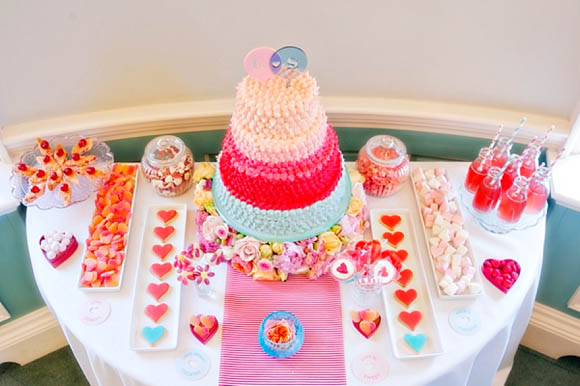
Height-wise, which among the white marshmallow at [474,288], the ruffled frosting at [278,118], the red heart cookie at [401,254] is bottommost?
the white marshmallow at [474,288]

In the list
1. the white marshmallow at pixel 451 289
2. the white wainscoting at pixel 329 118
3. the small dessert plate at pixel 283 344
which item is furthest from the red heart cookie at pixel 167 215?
the white marshmallow at pixel 451 289

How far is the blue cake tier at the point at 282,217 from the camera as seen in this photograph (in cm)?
149

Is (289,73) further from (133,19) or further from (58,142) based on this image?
(58,142)

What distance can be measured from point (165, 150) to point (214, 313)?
1.96 feet

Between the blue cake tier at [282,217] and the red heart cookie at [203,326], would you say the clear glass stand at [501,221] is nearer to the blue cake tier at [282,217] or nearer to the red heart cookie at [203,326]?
the blue cake tier at [282,217]

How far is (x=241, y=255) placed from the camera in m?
1.56

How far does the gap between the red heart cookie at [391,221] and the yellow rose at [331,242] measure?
26cm

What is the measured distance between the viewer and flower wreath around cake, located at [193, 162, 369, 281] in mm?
1558

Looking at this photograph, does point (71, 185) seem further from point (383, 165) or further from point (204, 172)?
point (383, 165)

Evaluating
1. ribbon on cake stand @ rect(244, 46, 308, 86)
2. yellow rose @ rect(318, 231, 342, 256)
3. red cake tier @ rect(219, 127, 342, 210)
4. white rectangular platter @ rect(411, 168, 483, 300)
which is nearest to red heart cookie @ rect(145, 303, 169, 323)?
red cake tier @ rect(219, 127, 342, 210)

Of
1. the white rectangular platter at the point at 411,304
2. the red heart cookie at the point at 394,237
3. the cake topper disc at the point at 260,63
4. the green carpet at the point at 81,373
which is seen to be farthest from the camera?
the green carpet at the point at 81,373

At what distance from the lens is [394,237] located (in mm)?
1713

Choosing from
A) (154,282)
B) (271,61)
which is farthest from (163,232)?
(271,61)

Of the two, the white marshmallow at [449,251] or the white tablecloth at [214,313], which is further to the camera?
the white marshmallow at [449,251]
